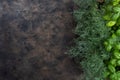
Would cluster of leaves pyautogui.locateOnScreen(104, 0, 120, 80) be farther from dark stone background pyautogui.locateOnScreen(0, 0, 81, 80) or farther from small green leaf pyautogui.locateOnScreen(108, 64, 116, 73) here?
dark stone background pyautogui.locateOnScreen(0, 0, 81, 80)

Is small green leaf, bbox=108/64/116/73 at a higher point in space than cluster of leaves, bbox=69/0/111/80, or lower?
lower

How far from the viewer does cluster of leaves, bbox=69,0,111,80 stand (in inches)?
50.3

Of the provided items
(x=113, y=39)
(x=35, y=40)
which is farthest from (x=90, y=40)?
(x=35, y=40)

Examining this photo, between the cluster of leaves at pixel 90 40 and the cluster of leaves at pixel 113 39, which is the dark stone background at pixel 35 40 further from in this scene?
the cluster of leaves at pixel 113 39

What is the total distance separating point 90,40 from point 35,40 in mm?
328

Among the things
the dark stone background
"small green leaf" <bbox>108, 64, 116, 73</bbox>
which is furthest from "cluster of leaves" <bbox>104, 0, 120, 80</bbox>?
the dark stone background

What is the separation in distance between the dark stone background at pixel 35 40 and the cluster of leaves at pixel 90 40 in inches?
2.4

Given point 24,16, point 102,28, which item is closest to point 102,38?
point 102,28

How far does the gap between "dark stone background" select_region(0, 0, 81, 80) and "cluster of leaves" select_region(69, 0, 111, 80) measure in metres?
0.06

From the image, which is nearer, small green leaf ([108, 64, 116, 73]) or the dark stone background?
the dark stone background

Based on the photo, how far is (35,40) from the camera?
48.6 inches

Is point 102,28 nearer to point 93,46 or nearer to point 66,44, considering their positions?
point 93,46

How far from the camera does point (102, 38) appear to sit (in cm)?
131

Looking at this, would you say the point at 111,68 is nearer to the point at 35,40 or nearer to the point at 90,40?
the point at 90,40
